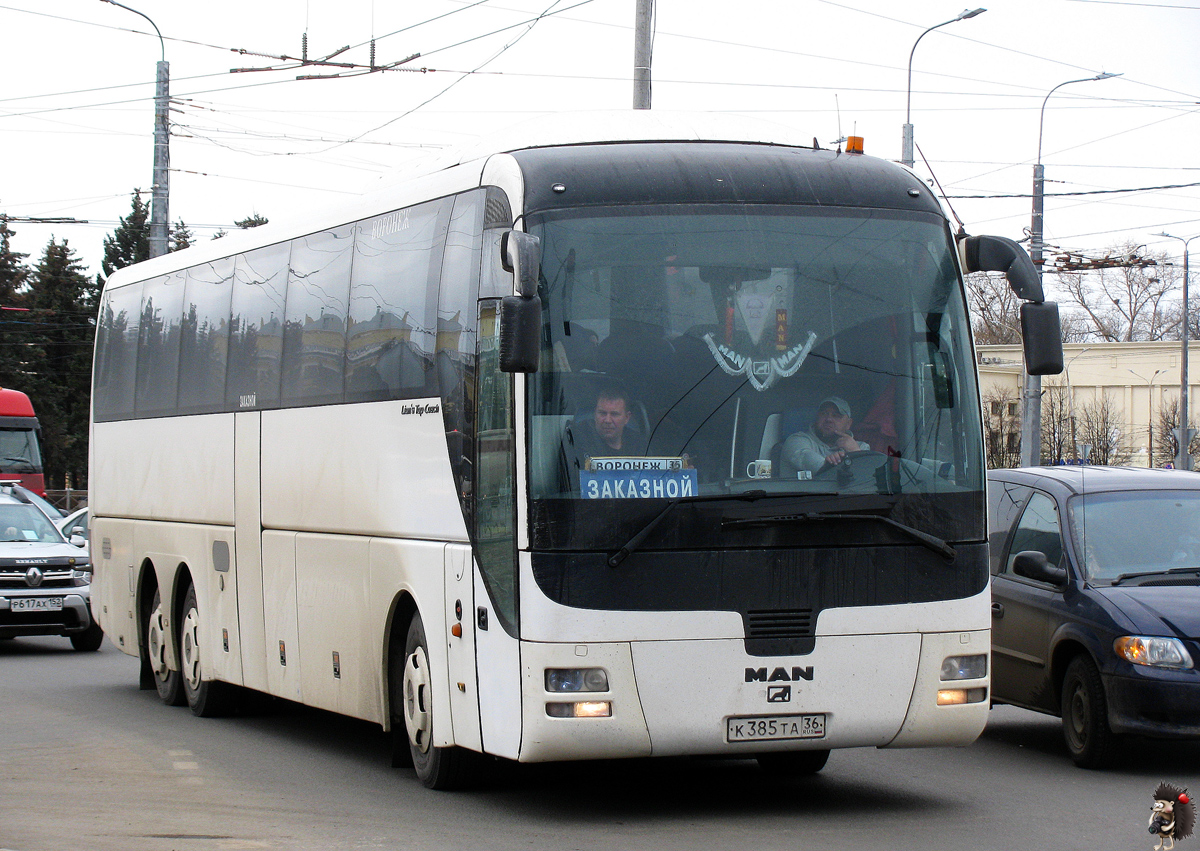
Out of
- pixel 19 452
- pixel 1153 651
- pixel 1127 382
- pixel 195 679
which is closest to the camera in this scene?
pixel 1153 651

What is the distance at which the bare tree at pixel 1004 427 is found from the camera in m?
69.8

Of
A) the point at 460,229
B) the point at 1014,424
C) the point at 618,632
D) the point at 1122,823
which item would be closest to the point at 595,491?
the point at 618,632

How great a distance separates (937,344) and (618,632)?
7.26 feet

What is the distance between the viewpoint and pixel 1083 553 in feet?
36.1

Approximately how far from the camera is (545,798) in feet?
Answer: 30.5

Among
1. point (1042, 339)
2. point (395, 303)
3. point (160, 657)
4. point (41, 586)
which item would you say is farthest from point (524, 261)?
point (41, 586)

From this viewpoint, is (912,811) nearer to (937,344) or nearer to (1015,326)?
(937,344)

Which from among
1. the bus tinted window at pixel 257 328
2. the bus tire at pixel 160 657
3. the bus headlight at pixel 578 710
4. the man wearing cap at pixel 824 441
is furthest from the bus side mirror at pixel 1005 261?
the bus tire at pixel 160 657

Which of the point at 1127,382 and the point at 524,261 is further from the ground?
the point at 1127,382

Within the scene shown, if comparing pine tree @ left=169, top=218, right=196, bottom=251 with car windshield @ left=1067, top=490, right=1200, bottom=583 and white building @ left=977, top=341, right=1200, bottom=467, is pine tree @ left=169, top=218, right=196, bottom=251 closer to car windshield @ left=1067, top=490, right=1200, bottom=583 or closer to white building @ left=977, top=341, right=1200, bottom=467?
white building @ left=977, top=341, right=1200, bottom=467

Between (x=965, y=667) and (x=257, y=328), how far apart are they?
20.4 ft

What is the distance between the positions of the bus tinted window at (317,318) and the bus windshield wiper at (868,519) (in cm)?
358

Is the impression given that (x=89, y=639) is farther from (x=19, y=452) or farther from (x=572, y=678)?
(x=19, y=452)

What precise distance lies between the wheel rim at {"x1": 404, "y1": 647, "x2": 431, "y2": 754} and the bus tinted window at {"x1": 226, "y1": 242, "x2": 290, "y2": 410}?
306cm
